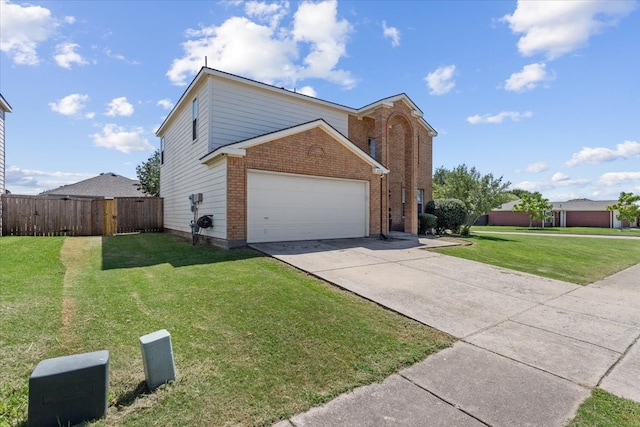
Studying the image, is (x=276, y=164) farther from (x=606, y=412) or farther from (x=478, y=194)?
(x=478, y=194)

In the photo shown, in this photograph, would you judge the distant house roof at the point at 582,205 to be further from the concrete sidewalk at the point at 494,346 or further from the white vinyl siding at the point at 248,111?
the concrete sidewalk at the point at 494,346

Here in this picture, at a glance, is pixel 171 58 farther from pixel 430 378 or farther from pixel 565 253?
pixel 565 253

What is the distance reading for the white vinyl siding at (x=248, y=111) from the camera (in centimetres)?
1077

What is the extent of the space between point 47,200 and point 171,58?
878 centimetres

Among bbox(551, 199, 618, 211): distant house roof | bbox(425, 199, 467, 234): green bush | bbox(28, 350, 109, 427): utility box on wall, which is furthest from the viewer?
bbox(551, 199, 618, 211): distant house roof

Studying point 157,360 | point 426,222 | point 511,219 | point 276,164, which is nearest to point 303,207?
point 276,164

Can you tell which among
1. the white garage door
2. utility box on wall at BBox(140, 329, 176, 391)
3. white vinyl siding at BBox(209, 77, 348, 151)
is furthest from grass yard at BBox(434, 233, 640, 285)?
utility box on wall at BBox(140, 329, 176, 391)

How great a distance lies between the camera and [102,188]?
25734 mm

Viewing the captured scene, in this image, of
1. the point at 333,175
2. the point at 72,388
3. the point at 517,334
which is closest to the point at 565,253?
the point at 333,175

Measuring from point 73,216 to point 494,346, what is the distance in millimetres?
17066

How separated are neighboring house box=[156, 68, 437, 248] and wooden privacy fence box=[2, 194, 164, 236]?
258cm

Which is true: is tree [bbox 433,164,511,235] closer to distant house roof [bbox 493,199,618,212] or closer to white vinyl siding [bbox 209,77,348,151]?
white vinyl siding [bbox 209,77,348,151]

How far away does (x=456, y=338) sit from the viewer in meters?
3.86

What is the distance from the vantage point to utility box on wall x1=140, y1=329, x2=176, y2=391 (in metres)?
2.65
